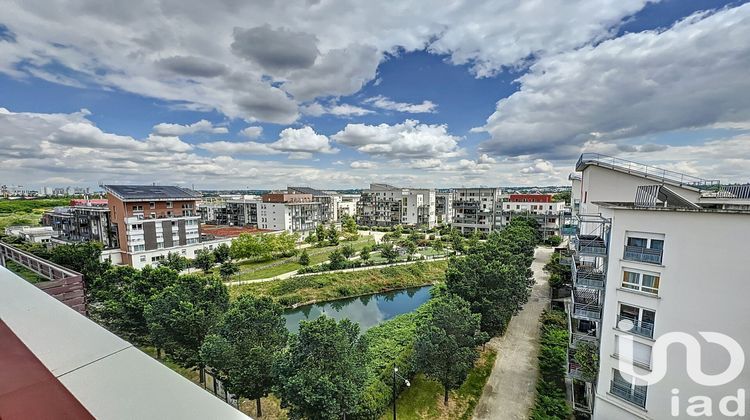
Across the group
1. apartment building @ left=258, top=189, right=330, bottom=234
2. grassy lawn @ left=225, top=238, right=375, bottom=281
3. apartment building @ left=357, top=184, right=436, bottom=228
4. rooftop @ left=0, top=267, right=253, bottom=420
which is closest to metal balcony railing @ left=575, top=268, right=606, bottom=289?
rooftop @ left=0, top=267, right=253, bottom=420

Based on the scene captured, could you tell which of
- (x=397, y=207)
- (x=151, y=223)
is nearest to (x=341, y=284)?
(x=151, y=223)

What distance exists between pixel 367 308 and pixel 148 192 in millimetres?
22172

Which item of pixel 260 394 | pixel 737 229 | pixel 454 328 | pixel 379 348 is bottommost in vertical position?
pixel 379 348

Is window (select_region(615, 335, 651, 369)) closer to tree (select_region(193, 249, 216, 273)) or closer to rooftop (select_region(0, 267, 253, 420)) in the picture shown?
rooftop (select_region(0, 267, 253, 420))

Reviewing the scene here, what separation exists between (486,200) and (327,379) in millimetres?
41077

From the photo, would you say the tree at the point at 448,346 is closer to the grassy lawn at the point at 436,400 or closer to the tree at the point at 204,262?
the grassy lawn at the point at 436,400

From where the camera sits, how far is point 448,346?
10.1 meters

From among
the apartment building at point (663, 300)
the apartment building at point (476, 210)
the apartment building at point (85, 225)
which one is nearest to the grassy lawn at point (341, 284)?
Result: the apartment building at point (85, 225)

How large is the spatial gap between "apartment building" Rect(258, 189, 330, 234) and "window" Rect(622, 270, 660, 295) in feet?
125

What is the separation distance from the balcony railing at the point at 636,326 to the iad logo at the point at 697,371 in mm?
58

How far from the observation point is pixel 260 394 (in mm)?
9523

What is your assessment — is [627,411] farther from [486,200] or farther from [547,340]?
[486,200]

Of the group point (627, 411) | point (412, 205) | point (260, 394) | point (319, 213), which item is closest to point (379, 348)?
point (260, 394)

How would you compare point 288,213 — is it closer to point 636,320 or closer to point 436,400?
point 436,400
